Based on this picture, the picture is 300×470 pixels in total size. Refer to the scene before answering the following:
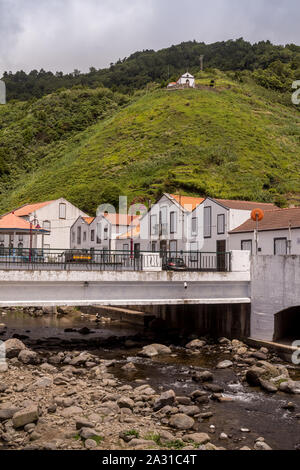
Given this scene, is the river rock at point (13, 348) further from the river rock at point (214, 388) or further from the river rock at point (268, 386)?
the river rock at point (268, 386)

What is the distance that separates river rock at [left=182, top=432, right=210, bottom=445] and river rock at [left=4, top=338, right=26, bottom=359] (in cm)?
1317

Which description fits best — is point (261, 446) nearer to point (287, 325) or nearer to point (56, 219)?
point (287, 325)

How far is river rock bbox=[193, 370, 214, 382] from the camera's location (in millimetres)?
20484

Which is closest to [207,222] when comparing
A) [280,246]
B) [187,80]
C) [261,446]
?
[280,246]

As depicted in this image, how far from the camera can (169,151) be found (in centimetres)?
9738

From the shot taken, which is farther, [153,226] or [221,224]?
[153,226]

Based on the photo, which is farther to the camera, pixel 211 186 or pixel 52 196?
pixel 52 196

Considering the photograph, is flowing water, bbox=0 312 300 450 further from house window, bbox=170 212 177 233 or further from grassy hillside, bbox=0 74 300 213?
grassy hillside, bbox=0 74 300 213

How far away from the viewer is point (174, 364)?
23.8 m

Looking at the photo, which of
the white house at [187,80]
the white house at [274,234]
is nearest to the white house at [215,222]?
the white house at [274,234]

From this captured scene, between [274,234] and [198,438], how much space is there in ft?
71.6
